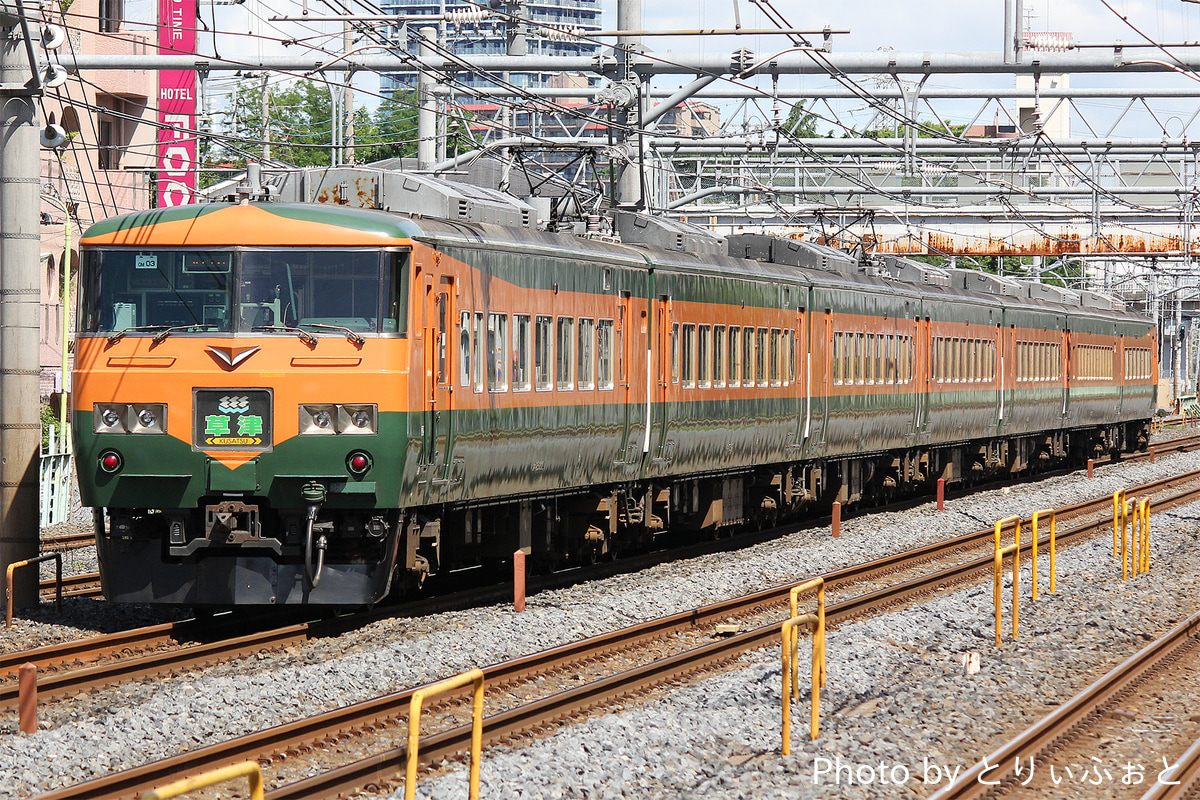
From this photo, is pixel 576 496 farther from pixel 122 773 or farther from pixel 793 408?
pixel 122 773

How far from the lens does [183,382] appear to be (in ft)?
41.3

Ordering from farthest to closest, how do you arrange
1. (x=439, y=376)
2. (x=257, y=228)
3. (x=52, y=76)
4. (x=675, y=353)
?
(x=675, y=353) < (x=52, y=76) < (x=439, y=376) < (x=257, y=228)

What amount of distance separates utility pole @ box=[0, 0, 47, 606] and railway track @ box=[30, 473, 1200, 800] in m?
4.86

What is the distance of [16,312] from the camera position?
14.4 metres

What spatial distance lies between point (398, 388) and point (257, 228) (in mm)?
1600

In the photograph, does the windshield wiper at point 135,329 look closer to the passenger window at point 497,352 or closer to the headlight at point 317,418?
the headlight at point 317,418

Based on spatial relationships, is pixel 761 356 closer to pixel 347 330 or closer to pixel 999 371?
pixel 347 330

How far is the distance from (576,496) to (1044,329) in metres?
20.1

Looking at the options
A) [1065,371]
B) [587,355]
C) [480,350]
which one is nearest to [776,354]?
[587,355]

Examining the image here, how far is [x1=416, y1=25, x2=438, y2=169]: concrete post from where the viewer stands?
2223 cm

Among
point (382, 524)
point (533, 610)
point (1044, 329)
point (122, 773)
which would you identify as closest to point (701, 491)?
point (533, 610)

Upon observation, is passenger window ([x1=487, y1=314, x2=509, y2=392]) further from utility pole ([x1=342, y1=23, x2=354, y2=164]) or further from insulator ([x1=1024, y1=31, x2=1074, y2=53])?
insulator ([x1=1024, y1=31, x2=1074, y2=53])

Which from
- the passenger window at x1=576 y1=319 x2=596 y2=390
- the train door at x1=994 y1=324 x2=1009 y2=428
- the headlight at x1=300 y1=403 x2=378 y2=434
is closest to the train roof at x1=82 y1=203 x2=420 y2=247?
the headlight at x1=300 y1=403 x2=378 y2=434

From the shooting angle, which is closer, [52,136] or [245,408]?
[245,408]
